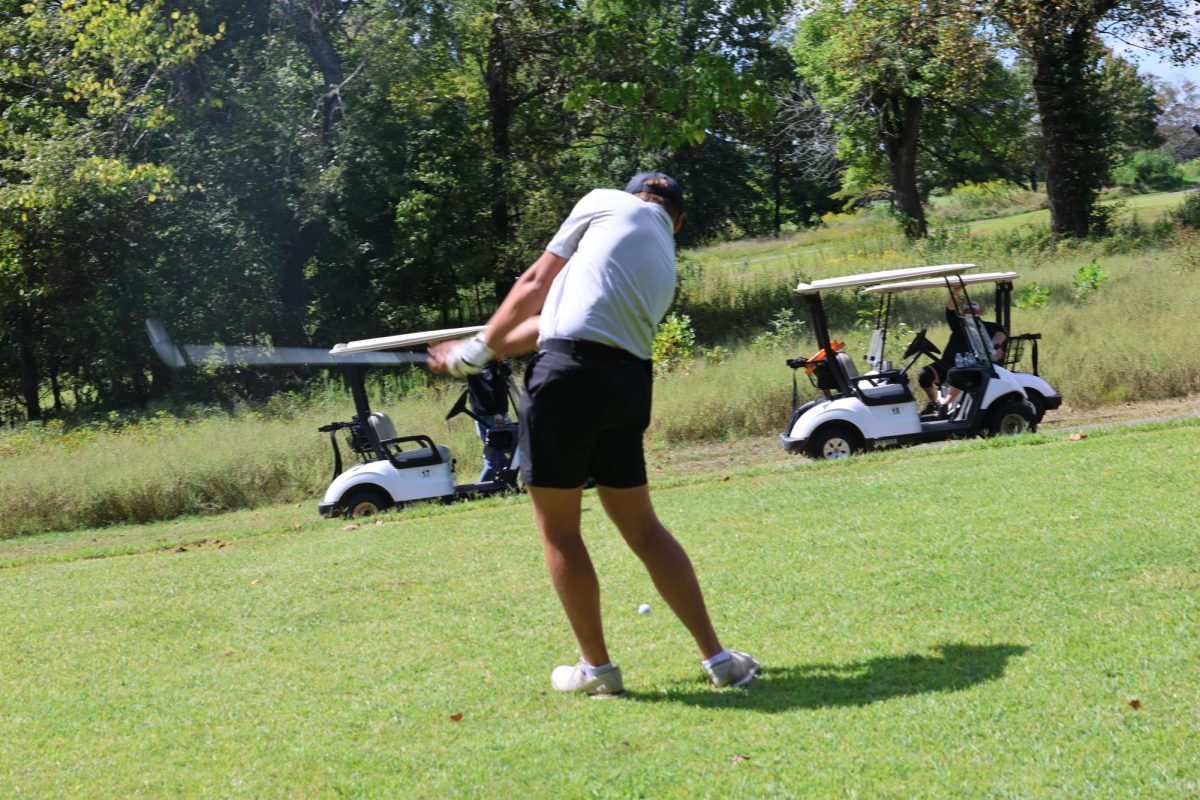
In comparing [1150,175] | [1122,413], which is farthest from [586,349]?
[1150,175]

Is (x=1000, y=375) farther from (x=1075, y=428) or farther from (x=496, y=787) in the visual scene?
(x=496, y=787)

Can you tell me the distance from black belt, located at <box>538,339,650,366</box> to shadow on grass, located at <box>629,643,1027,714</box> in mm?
1205

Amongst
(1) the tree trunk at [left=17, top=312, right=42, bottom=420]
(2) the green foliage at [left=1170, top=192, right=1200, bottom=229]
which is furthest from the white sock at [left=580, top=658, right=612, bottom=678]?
(2) the green foliage at [left=1170, top=192, right=1200, bottom=229]

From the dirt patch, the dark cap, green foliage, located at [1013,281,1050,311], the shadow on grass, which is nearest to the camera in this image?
the shadow on grass

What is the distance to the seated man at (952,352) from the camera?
1332 cm

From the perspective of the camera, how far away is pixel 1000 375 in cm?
1314

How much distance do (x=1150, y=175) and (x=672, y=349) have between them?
4879 cm

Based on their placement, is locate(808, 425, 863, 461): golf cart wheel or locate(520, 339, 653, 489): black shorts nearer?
locate(520, 339, 653, 489): black shorts

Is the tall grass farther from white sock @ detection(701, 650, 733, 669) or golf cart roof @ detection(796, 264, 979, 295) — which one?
white sock @ detection(701, 650, 733, 669)

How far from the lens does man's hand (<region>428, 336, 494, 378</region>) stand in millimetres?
4672

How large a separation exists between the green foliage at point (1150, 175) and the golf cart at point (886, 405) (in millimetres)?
49519

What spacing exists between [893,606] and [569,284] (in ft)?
6.94

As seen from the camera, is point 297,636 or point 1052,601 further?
point 297,636

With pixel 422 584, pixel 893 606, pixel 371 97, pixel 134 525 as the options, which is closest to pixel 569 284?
pixel 893 606
